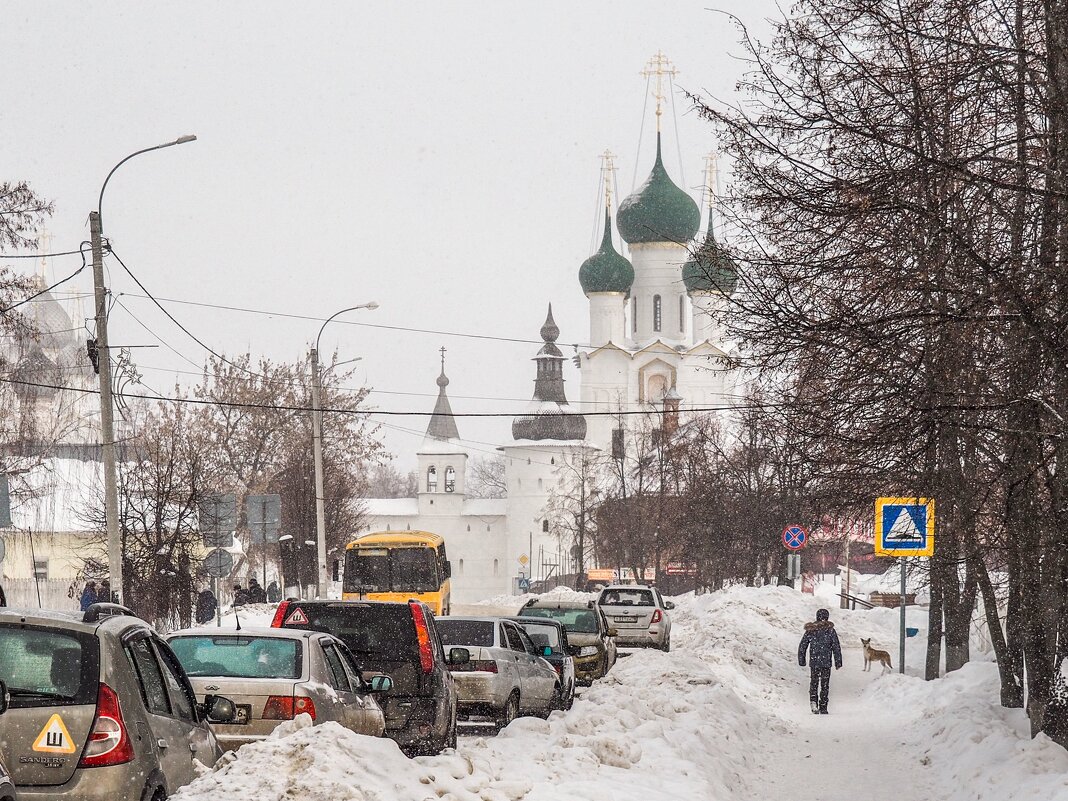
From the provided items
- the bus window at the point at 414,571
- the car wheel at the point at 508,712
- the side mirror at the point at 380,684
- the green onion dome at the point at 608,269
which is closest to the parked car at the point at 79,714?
the side mirror at the point at 380,684

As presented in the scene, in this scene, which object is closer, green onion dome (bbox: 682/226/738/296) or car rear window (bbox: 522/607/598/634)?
green onion dome (bbox: 682/226/738/296)

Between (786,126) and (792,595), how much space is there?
38.7 metres

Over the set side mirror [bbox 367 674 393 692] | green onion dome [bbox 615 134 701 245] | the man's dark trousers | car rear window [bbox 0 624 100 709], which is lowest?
the man's dark trousers

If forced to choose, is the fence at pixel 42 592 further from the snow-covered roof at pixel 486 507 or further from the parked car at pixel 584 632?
the snow-covered roof at pixel 486 507

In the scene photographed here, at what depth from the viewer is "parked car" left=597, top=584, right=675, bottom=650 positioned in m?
33.0

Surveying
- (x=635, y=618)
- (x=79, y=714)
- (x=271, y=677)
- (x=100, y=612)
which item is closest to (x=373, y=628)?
(x=271, y=677)

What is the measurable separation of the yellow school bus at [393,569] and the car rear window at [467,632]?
17418 mm

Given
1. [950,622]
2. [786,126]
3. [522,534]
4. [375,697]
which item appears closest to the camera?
[786,126]

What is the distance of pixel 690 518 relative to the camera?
205 ft

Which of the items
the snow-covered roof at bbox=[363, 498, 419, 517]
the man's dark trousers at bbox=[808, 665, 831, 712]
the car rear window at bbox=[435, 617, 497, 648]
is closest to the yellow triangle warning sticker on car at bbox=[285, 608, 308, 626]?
the car rear window at bbox=[435, 617, 497, 648]

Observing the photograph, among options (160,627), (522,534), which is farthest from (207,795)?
(522,534)

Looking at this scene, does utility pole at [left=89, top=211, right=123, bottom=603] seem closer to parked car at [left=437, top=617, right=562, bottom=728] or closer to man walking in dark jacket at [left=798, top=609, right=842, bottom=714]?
Answer: parked car at [left=437, top=617, right=562, bottom=728]

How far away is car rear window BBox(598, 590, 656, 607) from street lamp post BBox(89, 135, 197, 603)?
13460 mm

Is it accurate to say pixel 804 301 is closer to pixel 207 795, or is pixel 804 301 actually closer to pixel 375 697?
pixel 375 697
